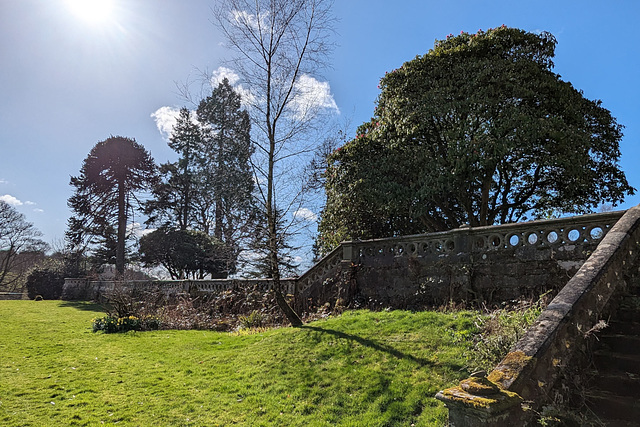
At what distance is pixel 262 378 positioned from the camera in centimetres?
563

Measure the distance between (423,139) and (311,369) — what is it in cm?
788

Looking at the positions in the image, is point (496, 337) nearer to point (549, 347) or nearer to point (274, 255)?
point (549, 347)

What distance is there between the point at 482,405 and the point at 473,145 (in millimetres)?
8124

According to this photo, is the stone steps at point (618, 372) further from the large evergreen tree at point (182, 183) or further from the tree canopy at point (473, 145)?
the large evergreen tree at point (182, 183)

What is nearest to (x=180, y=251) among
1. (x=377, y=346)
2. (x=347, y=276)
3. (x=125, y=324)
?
(x=125, y=324)

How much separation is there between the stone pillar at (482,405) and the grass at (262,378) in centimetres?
91

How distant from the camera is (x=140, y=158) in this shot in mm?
30031

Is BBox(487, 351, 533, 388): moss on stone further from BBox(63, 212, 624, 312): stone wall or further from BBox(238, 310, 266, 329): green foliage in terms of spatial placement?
BBox(238, 310, 266, 329): green foliage

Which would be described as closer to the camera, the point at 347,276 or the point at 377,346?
the point at 377,346

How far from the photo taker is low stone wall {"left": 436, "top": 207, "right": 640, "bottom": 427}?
2740 mm

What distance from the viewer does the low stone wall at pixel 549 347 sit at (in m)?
2.74

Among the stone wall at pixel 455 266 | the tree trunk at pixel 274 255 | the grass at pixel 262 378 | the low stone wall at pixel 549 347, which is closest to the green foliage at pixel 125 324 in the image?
the grass at pixel 262 378

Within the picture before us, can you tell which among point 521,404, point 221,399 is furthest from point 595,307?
point 221,399

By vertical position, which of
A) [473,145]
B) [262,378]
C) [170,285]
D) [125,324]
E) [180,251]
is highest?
[473,145]
